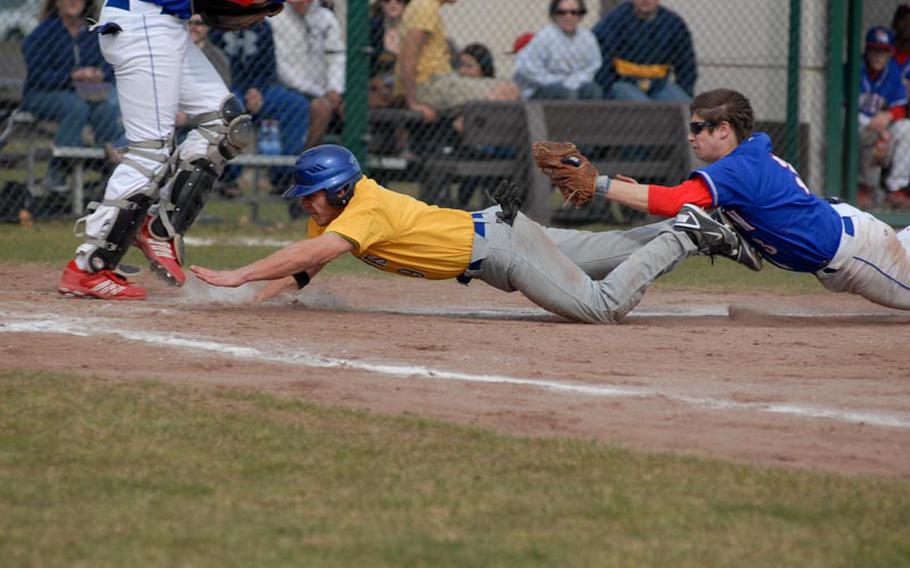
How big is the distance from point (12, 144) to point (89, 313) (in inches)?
220

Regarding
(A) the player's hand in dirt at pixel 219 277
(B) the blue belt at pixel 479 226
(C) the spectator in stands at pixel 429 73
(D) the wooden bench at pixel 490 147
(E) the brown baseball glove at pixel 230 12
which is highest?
(E) the brown baseball glove at pixel 230 12

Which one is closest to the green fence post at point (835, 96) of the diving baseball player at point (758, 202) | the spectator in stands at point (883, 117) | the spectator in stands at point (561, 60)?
the spectator in stands at point (883, 117)

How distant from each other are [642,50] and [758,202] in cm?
568

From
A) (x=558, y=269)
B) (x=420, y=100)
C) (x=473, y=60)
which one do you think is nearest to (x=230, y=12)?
(x=558, y=269)

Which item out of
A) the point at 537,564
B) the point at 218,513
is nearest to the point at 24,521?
the point at 218,513

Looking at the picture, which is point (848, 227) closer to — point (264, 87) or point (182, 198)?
point (182, 198)

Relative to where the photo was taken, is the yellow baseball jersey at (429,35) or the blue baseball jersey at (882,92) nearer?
the yellow baseball jersey at (429,35)

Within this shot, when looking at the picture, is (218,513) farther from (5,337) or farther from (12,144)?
(12,144)

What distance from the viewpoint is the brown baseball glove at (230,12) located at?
22.4 feet

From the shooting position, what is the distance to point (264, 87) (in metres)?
11.6

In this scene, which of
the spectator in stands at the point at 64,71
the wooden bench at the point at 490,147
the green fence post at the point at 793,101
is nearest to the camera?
the spectator in stands at the point at 64,71

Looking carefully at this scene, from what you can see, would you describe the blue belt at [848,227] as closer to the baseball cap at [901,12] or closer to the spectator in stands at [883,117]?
the spectator in stands at [883,117]

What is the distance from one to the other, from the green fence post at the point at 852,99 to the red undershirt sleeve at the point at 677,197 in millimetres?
5845

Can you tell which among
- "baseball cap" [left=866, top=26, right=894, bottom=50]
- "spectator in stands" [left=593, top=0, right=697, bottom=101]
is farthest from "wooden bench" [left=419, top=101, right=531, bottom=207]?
"baseball cap" [left=866, top=26, right=894, bottom=50]
